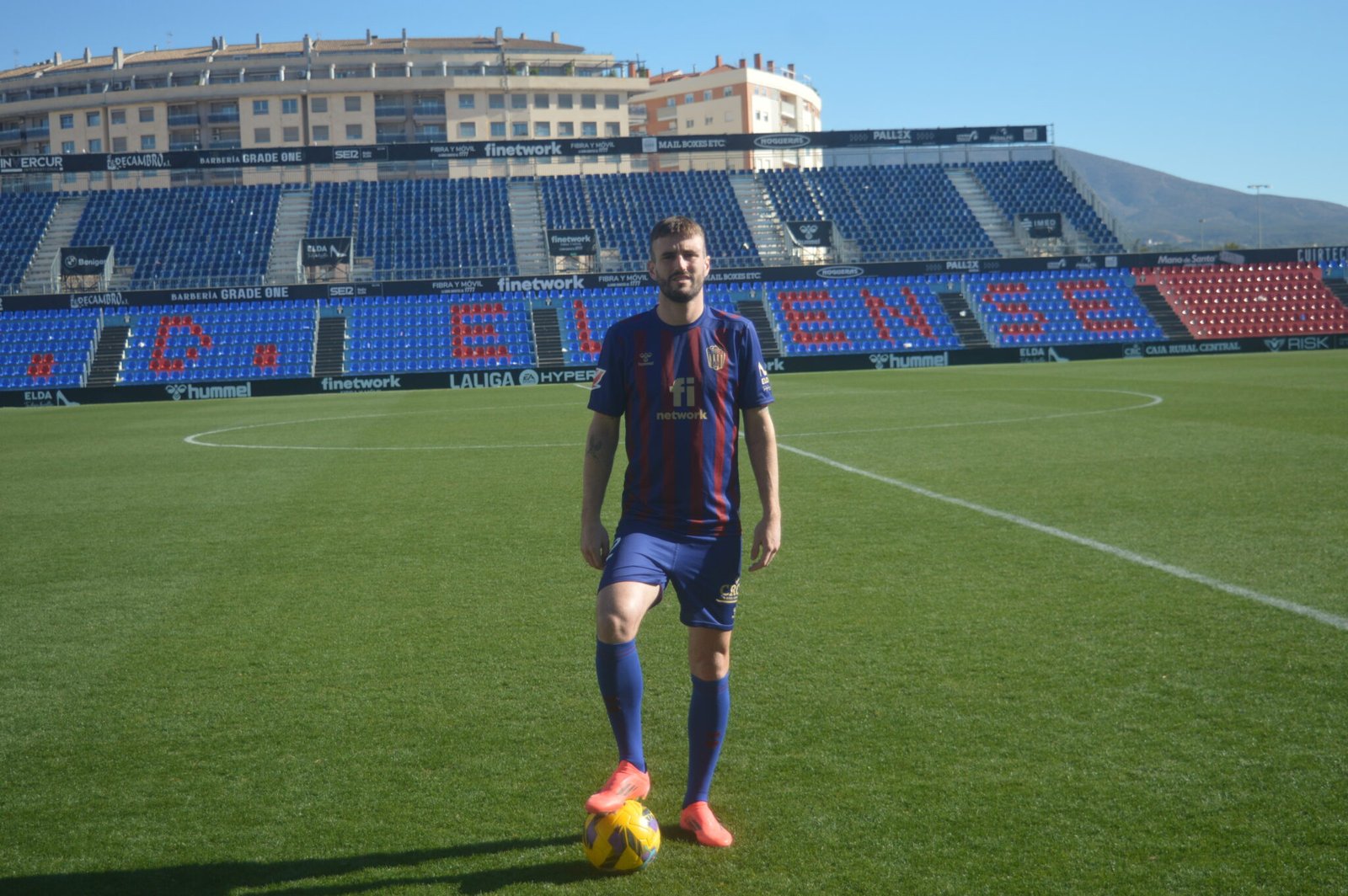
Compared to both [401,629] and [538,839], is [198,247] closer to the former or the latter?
[401,629]

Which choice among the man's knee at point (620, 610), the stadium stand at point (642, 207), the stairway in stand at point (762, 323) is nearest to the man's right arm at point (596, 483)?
the man's knee at point (620, 610)

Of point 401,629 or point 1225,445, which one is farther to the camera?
point 1225,445

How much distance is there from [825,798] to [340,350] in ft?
130

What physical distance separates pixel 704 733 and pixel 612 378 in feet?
4.45

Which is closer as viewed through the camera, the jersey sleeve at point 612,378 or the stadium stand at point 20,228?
the jersey sleeve at point 612,378

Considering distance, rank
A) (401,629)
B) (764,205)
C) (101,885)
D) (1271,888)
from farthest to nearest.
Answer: (764,205)
(401,629)
(101,885)
(1271,888)

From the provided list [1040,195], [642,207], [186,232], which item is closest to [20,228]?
[186,232]

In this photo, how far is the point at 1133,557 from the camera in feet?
27.8

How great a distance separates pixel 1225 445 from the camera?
48.5 feet

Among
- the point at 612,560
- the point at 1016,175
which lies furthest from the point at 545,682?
the point at 1016,175

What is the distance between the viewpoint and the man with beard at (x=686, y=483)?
4.34 metres

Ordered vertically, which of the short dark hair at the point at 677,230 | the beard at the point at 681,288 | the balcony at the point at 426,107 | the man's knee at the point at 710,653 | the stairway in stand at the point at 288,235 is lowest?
the man's knee at the point at 710,653

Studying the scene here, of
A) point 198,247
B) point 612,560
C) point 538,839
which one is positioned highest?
point 198,247

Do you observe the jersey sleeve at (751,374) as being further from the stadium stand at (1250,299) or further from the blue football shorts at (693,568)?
the stadium stand at (1250,299)
